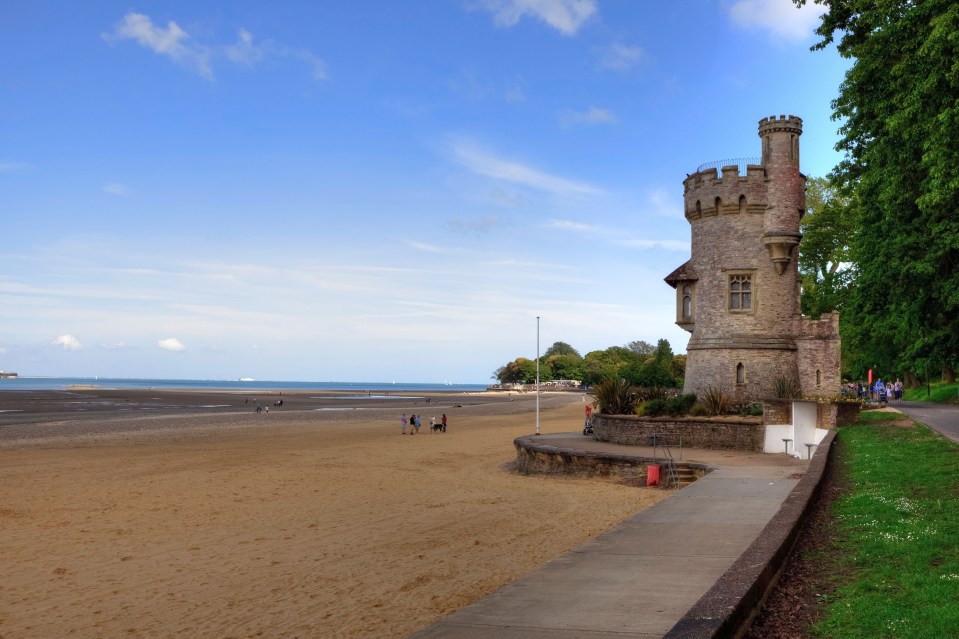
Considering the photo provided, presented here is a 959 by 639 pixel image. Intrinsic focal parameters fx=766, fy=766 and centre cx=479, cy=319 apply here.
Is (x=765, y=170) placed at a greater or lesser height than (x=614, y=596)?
greater

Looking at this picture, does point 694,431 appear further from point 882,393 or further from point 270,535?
point 882,393

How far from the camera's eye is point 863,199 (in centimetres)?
2022

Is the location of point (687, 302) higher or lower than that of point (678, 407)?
higher

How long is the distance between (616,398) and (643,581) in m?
20.4

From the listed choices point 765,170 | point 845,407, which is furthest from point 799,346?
point 765,170

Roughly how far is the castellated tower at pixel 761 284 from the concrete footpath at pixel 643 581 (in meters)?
16.3

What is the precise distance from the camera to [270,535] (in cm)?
1533

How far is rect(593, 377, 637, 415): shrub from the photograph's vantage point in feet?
92.9

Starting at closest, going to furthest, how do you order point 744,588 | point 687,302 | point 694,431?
point 744,588 < point 694,431 < point 687,302

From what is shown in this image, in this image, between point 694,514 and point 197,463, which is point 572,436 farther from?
point 694,514

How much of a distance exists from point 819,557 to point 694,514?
3703 millimetres

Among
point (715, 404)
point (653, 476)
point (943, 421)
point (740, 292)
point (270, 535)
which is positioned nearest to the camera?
point (270, 535)

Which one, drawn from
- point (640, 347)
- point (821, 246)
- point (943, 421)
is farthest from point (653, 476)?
point (640, 347)

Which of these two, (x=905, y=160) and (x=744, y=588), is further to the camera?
(x=905, y=160)
